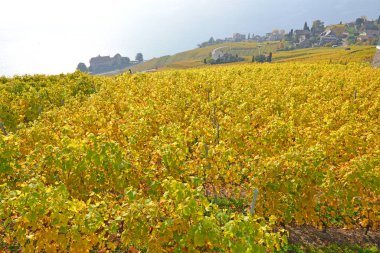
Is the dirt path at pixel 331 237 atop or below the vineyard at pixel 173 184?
below

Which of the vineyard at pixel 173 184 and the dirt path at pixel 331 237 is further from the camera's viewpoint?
the dirt path at pixel 331 237

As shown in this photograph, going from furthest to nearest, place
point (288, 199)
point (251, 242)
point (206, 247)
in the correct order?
point (288, 199)
point (206, 247)
point (251, 242)

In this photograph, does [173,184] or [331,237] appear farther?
[331,237]

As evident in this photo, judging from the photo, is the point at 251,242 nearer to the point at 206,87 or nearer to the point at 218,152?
the point at 218,152

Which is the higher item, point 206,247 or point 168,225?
point 168,225

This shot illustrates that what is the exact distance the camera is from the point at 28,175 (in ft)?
35.4

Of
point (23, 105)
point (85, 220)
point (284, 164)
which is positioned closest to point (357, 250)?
point (284, 164)

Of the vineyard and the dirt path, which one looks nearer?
Result: the vineyard

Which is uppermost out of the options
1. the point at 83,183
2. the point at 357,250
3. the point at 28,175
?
the point at 28,175

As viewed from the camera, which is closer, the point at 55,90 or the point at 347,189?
the point at 347,189

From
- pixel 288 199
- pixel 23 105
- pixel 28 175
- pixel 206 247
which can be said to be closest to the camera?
pixel 206 247

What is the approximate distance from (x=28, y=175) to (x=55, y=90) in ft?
67.9

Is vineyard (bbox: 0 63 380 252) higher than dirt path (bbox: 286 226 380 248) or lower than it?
higher

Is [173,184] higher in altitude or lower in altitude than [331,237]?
higher
